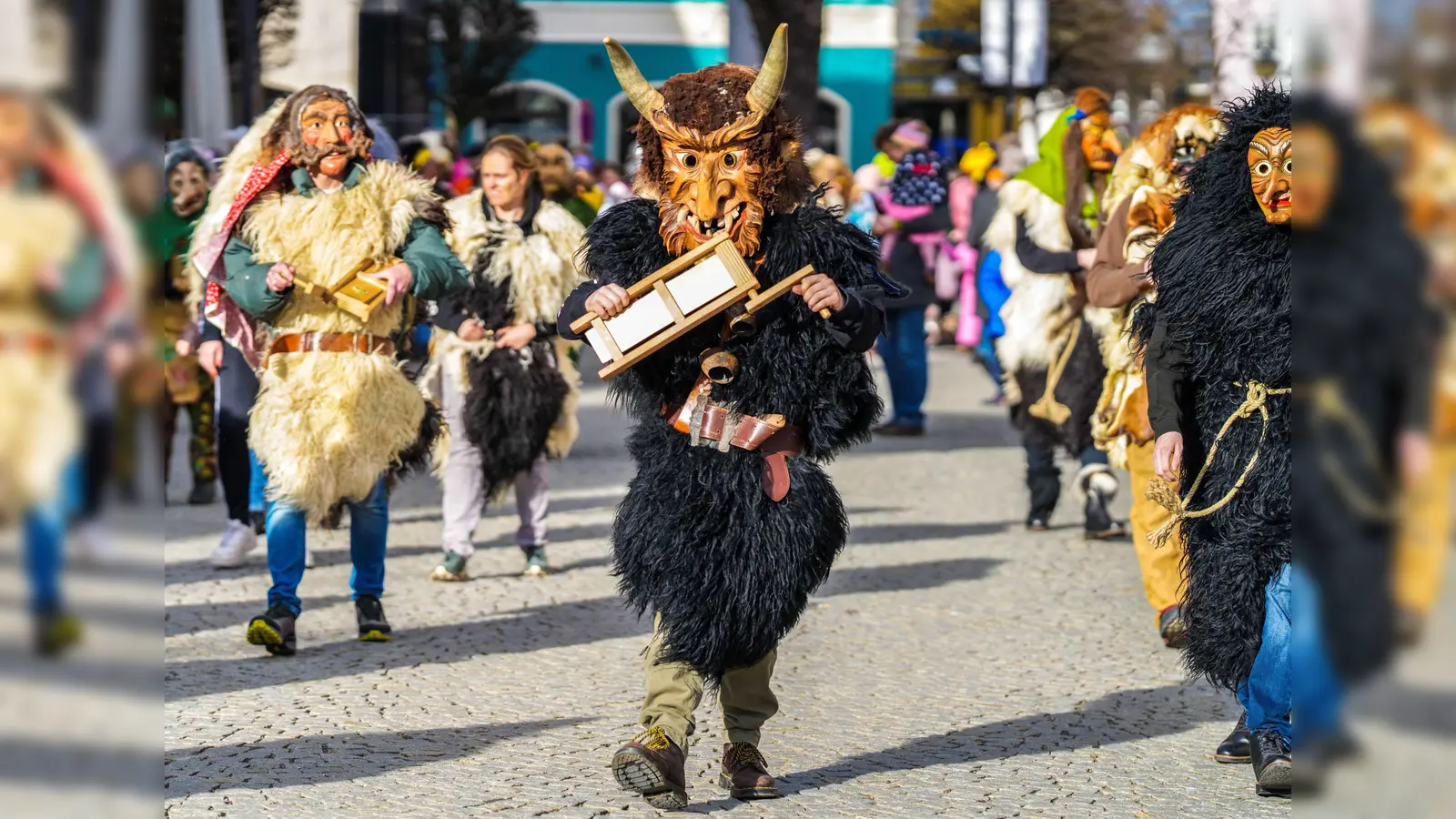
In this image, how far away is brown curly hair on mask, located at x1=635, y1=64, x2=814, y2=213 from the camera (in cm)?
522

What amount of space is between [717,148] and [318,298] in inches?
95.7

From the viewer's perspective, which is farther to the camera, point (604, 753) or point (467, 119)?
point (467, 119)

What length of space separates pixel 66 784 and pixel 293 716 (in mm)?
4444

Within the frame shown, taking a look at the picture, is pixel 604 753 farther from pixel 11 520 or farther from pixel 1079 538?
pixel 1079 538

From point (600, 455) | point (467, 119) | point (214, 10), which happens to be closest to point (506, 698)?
point (214, 10)

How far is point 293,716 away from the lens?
6.29 m

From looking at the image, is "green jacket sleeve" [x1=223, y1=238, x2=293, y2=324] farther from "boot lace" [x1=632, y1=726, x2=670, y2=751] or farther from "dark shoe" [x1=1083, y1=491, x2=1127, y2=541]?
"dark shoe" [x1=1083, y1=491, x2=1127, y2=541]

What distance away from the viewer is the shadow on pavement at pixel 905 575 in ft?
29.6

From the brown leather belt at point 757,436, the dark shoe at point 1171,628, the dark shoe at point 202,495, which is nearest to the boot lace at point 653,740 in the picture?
the brown leather belt at point 757,436

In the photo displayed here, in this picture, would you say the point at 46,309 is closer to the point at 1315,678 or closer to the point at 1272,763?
the point at 1315,678

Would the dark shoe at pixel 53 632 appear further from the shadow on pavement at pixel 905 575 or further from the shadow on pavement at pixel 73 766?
the shadow on pavement at pixel 905 575

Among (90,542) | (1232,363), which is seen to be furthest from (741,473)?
(90,542)

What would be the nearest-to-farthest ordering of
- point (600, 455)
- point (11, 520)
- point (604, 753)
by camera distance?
point (11, 520) → point (604, 753) → point (600, 455)

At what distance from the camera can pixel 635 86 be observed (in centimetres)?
530
